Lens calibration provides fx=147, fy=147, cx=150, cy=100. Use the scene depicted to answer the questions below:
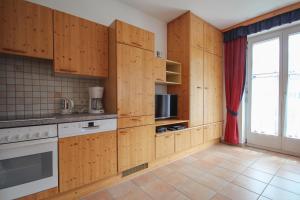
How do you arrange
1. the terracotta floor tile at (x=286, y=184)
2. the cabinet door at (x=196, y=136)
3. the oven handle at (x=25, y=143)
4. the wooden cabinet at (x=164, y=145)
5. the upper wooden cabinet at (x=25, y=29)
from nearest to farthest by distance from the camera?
the oven handle at (x=25, y=143) < the upper wooden cabinet at (x=25, y=29) < the terracotta floor tile at (x=286, y=184) < the wooden cabinet at (x=164, y=145) < the cabinet door at (x=196, y=136)

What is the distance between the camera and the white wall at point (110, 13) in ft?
6.52

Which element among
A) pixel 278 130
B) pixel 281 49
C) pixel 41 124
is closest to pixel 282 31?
pixel 281 49

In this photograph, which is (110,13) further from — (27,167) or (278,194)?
(278,194)

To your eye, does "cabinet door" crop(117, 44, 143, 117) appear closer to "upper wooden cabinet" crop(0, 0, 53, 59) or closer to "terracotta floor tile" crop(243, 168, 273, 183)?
"upper wooden cabinet" crop(0, 0, 53, 59)

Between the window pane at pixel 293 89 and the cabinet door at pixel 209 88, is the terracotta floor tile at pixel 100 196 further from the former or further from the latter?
the window pane at pixel 293 89

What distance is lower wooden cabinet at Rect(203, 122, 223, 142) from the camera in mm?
3139

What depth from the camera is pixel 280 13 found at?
2613 millimetres

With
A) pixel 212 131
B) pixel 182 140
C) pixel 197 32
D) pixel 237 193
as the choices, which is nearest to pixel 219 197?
pixel 237 193

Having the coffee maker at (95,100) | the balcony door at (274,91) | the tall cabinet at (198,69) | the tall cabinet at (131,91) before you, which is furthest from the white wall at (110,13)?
the balcony door at (274,91)

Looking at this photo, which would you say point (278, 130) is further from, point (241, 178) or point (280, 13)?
point (280, 13)

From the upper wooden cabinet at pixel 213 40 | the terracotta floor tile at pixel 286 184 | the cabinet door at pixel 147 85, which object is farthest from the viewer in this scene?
the upper wooden cabinet at pixel 213 40

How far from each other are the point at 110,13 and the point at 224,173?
9.85 ft

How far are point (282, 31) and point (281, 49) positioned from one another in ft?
1.14

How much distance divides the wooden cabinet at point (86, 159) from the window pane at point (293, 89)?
329cm
